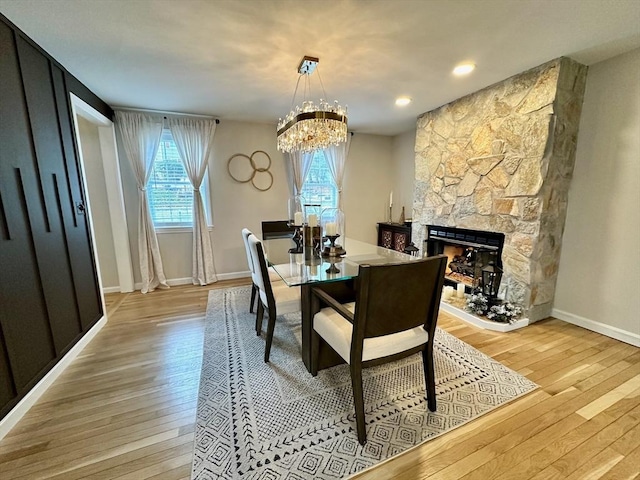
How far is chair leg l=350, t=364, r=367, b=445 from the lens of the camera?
1.33 metres

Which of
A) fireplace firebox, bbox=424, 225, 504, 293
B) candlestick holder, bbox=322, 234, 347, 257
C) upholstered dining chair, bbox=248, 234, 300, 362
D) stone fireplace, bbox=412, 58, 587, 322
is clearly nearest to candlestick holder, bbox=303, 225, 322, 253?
candlestick holder, bbox=322, 234, 347, 257

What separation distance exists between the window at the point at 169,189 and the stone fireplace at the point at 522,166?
352cm

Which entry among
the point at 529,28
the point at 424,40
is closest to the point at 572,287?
the point at 529,28

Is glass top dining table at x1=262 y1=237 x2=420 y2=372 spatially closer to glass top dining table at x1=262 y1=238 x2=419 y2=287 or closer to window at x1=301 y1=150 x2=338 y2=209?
glass top dining table at x1=262 y1=238 x2=419 y2=287

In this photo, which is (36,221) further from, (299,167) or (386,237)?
(386,237)

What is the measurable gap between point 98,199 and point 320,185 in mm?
3143

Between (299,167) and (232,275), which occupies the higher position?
(299,167)

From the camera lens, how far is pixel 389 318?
4.36 feet

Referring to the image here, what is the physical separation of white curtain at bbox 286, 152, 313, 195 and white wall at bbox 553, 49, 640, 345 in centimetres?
317

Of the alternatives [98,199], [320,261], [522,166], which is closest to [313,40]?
[320,261]

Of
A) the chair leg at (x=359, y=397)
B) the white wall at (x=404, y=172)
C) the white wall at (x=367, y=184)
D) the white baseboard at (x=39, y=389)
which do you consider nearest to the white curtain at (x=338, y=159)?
the white wall at (x=367, y=184)

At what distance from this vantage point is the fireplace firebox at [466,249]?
2758 millimetres

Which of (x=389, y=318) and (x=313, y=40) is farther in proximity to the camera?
(x=313, y=40)

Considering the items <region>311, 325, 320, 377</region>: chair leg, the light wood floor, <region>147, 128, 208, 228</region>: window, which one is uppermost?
<region>147, 128, 208, 228</region>: window
